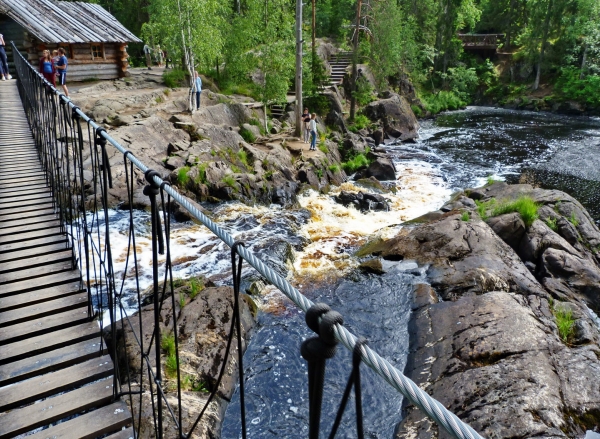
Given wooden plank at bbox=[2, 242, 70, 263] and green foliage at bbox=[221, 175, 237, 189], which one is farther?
green foliage at bbox=[221, 175, 237, 189]

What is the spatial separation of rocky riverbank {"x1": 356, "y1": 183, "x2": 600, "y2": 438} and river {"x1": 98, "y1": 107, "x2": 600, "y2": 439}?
2.27 ft

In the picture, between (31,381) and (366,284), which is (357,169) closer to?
(366,284)

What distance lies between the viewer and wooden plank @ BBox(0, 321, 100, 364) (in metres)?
4.09

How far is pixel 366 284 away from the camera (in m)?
10.9

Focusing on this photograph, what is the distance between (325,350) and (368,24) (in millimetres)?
34984

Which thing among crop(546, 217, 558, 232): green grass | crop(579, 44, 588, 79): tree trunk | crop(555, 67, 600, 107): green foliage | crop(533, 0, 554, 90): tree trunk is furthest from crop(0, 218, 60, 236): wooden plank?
crop(533, 0, 554, 90): tree trunk

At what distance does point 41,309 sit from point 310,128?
18392 mm

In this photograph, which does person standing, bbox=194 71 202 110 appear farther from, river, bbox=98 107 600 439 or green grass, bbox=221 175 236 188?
river, bbox=98 107 600 439

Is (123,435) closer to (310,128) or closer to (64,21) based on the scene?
(310,128)

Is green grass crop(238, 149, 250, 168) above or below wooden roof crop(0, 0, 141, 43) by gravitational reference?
below

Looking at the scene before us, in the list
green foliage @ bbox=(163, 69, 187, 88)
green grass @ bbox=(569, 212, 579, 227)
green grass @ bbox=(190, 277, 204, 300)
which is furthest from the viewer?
green foliage @ bbox=(163, 69, 187, 88)

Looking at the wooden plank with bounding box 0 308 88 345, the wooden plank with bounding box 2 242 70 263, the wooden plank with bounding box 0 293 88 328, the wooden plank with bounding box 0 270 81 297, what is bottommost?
the wooden plank with bounding box 0 308 88 345

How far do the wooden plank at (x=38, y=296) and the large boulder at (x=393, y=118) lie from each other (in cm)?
2844

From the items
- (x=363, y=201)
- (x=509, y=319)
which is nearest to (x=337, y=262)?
(x=509, y=319)
